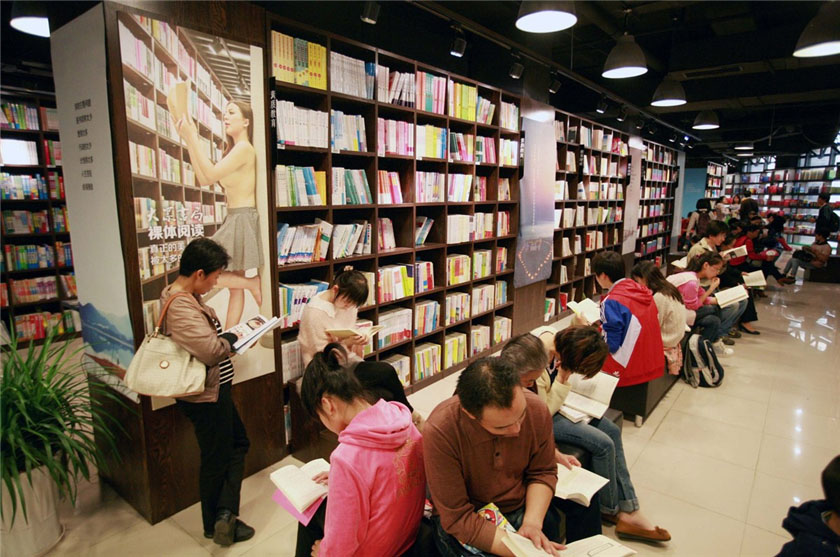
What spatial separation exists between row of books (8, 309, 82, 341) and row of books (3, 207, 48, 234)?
100cm

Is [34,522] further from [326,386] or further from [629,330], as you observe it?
[629,330]

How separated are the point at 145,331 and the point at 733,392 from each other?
4.82 meters

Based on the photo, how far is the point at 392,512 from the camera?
150 cm

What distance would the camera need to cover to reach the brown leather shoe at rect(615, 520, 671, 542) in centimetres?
240

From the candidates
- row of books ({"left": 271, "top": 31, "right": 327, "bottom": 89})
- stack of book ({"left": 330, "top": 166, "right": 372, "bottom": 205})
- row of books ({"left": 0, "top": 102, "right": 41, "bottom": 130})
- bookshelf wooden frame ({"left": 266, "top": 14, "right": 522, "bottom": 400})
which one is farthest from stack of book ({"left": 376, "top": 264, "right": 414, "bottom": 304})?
row of books ({"left": 0, "top": 102, "right": 41, "bottom": 130})

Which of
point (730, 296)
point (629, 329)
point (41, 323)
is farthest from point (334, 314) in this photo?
point (41, 323)

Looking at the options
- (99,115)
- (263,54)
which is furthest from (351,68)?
(99,115)

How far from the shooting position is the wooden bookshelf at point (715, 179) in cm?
1559

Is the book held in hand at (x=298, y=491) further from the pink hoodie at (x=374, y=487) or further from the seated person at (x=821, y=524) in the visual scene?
the seated person at (x=821, y=524)

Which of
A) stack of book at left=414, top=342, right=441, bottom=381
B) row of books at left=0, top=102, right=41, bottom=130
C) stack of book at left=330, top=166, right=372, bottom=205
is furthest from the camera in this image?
row of books at left=0, top=102, right=41, bottom=130

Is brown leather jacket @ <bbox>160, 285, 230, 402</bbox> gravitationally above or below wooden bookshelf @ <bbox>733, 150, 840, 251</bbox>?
below

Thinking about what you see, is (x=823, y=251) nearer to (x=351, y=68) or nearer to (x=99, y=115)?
(x=351, y=68)

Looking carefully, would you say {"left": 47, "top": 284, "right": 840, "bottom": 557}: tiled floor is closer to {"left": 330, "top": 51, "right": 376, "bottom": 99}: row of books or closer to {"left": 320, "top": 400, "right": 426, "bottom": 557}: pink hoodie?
{"left": 320, "top": 400, "right": 426, "bottom": 557}: pink hoodie

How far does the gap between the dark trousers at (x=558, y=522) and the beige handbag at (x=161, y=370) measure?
50.7 inches
